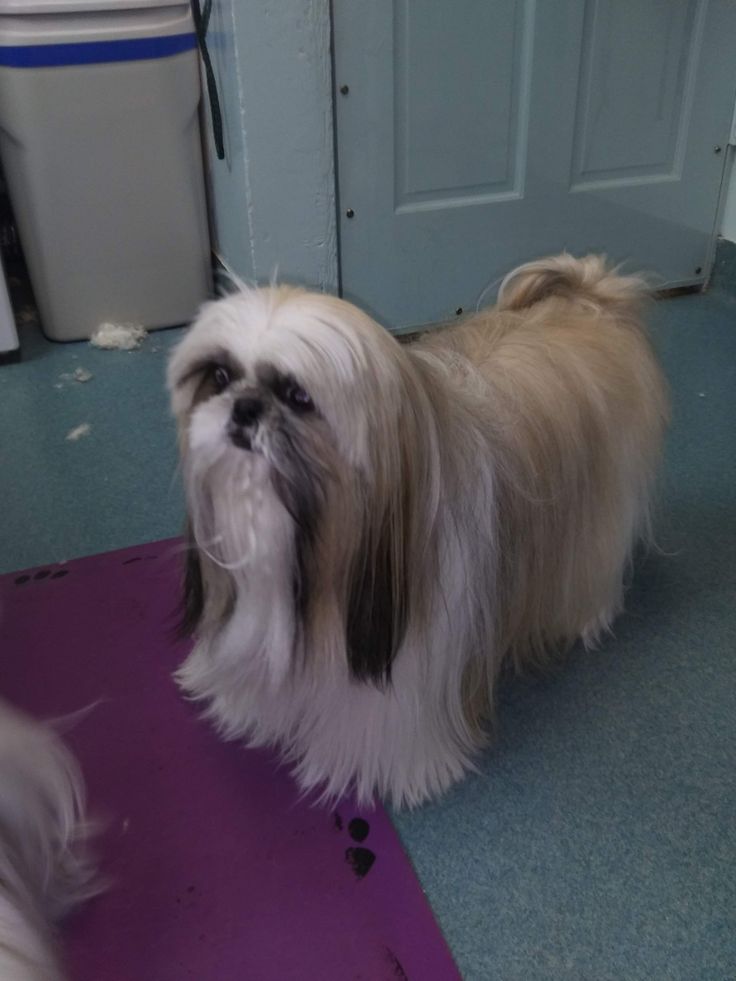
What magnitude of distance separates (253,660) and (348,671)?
13 cm

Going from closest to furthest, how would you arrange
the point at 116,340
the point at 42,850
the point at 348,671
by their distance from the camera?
the point at 42,850, the point at 348,671, the point at 116,340

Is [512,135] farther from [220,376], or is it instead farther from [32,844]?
[32,844]

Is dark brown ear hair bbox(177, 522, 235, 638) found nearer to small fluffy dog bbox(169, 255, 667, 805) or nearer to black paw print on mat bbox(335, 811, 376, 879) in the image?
small fluffy dog bbox(169, 255, 667, 805)

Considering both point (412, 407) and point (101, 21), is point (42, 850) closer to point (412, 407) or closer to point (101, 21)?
point (412, 407)

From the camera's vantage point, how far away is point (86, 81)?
91.0 inches

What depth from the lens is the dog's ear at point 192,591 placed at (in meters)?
1.13

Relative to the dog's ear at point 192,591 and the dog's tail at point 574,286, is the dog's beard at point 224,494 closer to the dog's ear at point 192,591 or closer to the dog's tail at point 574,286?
the dog's ear at point 192,591

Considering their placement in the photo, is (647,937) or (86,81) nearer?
(647,937)

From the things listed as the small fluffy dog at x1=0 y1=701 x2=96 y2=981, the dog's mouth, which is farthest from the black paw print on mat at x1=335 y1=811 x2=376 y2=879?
the dog's mouth

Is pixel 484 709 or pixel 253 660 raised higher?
pixel 253 660

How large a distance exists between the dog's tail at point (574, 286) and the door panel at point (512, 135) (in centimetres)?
89

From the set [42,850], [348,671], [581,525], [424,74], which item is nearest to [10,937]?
[42,850]

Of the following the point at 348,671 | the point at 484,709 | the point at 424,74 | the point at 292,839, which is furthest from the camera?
the point at 424,74

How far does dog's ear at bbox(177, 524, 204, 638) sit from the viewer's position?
113 centimetres
